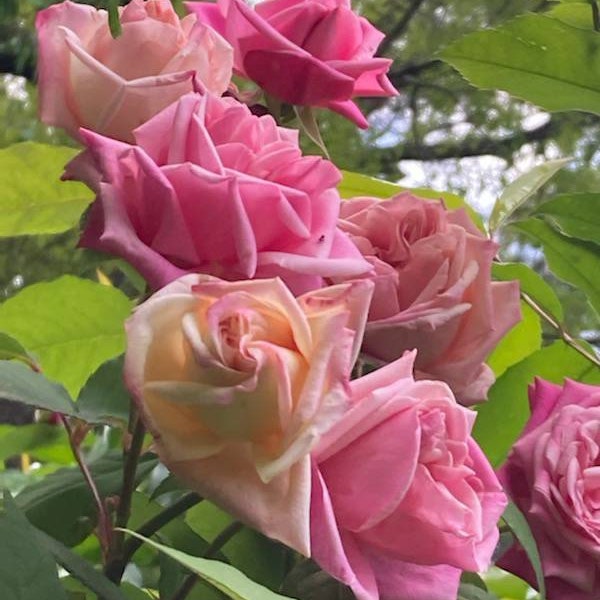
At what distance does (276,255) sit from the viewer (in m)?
0.22

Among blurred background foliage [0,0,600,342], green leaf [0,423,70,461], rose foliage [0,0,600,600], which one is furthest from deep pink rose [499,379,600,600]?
blurred background foliage [0,0,600,342]

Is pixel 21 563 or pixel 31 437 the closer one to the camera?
pixel 21 563

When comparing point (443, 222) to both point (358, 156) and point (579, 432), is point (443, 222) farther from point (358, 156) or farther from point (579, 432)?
point (358, 156)

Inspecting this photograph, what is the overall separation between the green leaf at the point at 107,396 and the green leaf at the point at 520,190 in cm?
14

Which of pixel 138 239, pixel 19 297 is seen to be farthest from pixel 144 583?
pixel 138 239

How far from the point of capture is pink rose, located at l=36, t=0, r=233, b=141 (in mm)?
253

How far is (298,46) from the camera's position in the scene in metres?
0.30

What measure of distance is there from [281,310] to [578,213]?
199 millimetres

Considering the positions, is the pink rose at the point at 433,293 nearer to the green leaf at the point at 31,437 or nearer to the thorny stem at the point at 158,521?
the thorny stem at the point at 158,521

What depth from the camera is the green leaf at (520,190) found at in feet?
1.16

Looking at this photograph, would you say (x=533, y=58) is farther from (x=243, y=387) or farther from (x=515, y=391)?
(x=243, y=387)

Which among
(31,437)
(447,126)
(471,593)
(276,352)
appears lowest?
(447,126)

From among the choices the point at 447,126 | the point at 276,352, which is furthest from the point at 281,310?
the point at 447,126

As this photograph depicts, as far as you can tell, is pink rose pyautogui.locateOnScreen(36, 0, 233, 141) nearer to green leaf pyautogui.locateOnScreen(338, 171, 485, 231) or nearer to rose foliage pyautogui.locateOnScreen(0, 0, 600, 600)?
rose foliage pyautogui.locateOnScreen(0, 0, 600, 600)
